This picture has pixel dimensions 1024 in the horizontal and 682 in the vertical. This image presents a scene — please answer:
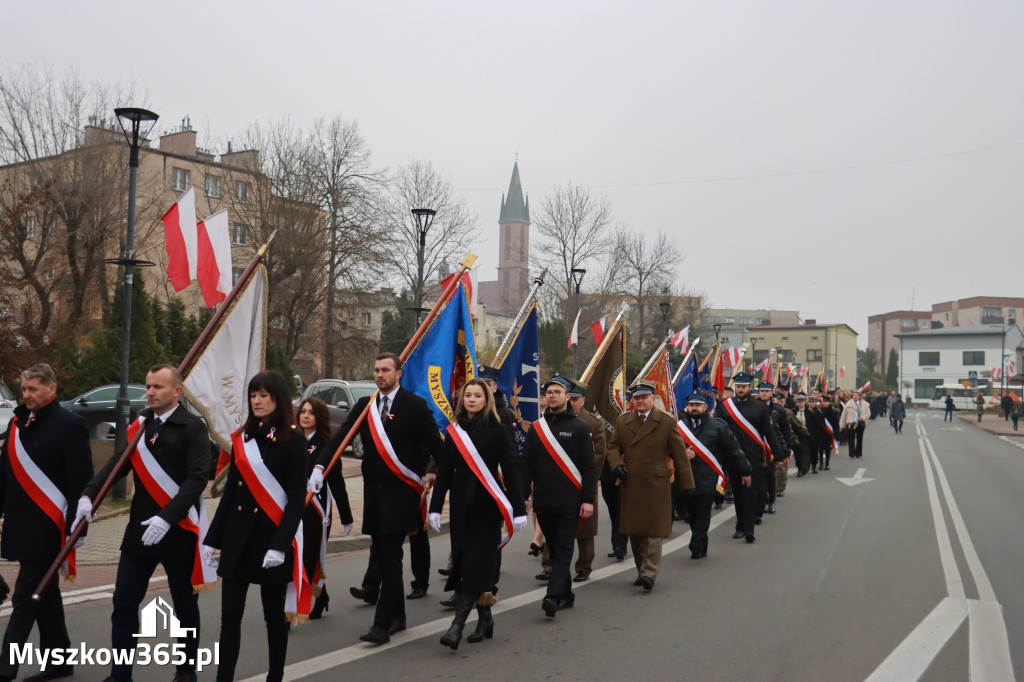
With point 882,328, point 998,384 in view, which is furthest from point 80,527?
point 882,328

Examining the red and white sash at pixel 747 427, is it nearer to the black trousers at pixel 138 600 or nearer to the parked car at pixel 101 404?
the black trousers at pixel 138 600

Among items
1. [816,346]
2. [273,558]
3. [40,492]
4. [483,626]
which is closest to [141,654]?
[40,492]

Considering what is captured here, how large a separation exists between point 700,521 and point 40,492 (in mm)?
6743

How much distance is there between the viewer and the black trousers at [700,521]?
33.1ft

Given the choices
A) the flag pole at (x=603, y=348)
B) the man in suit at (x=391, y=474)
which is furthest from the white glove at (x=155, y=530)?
the flag pole at (x=603, y=348)

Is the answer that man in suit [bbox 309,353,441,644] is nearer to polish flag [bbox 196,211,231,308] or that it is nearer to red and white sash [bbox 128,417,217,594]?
red and white sash [bbox 128,417,217,594]

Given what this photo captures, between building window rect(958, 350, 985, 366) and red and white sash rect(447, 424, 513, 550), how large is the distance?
11699 cm

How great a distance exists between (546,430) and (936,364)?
11828 cm

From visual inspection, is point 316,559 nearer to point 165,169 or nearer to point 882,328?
point 165,169

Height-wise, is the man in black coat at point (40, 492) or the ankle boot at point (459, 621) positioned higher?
the man in black coat at point (40, 492)

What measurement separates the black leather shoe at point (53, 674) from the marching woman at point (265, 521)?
117 centimetres

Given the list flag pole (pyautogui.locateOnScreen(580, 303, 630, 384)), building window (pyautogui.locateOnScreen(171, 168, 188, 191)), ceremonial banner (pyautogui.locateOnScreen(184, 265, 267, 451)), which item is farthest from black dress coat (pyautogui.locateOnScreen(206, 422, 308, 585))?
building window (pyautogui.locateOnScreen(171, 168, 188, 191))

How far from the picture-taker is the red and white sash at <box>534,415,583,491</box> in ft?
25.3

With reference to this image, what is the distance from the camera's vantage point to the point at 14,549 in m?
5.35
